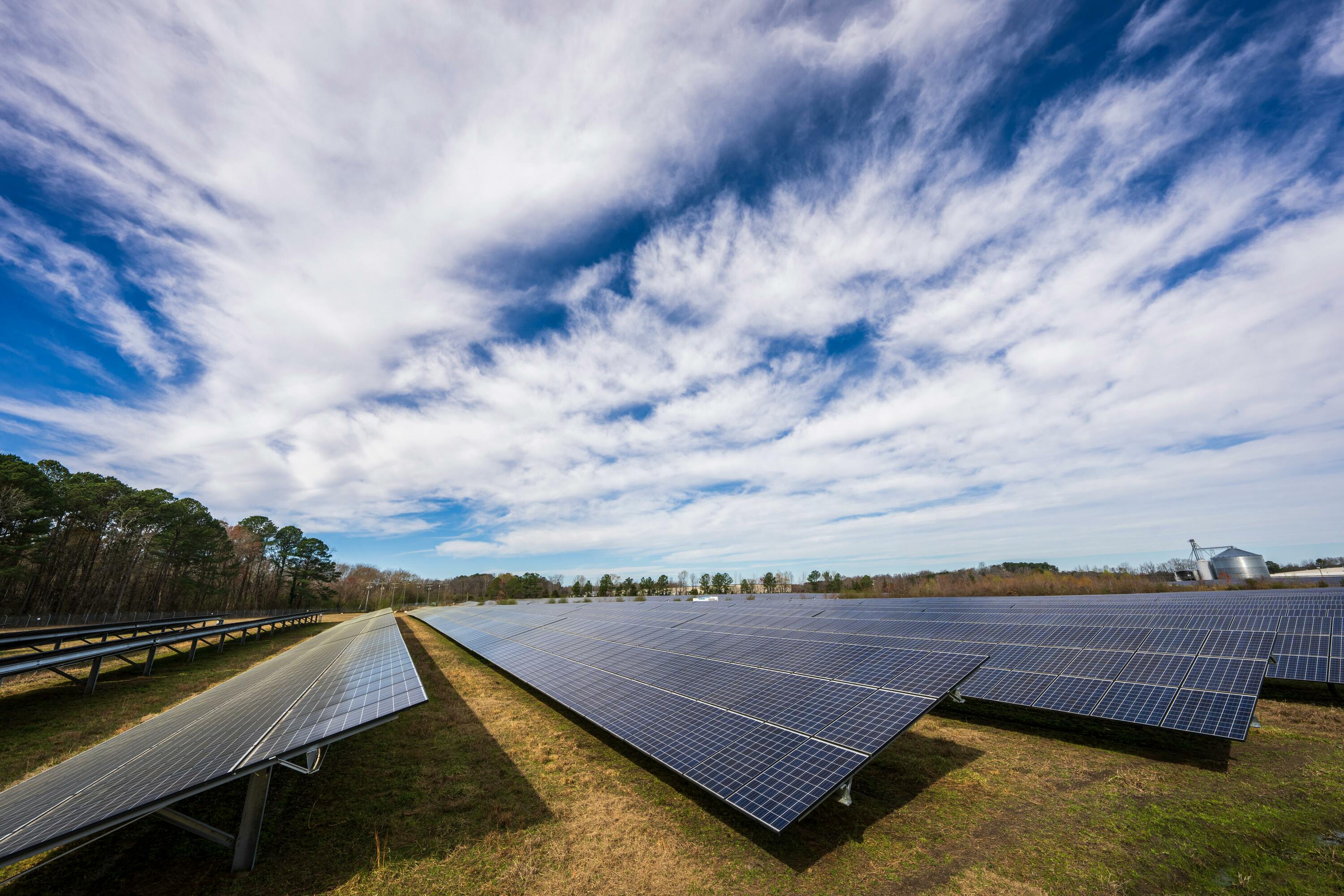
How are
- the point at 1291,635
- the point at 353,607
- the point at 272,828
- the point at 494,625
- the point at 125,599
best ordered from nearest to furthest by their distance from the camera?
the point at 272,828 → the point at 1291,635 → the point at 494,625 → the point at 125,599 → the point at 353,607

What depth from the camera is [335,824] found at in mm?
7863

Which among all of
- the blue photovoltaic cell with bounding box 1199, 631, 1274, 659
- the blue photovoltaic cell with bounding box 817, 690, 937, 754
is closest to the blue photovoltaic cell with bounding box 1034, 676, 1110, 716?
the blue photovoltaic cell with bounding box 1199, 631, 1274, 659

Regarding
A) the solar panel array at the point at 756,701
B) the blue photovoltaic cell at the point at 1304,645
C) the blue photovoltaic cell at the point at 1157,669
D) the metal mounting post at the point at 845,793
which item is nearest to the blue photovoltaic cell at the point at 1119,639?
the blue photovoltaic cell at the point at 1157,669

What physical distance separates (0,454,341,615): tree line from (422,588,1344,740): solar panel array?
183 feet

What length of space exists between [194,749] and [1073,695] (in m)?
17.2

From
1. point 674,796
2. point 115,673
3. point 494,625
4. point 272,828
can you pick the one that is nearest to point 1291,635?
point 674,796

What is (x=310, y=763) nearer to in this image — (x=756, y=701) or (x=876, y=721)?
(x=756, y=701)

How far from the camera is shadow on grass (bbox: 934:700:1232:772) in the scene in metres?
9.39

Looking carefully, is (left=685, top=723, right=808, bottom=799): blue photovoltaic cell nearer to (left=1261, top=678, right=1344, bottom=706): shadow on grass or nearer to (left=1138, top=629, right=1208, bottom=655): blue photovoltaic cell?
(left=1138, top=629, right=1208, bottom=655): blue photovoltaic cell

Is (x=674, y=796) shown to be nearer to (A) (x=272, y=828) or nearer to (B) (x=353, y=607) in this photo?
(A) (x=272, y=828)

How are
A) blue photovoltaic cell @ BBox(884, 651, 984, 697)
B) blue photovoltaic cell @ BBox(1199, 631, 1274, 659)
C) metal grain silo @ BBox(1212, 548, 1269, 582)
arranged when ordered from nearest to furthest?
blue photovoltaic cell @ BBox(884, 651, 984, 697), blue photovoltaic cell @ BBox(1199, 631, 1274, 659), metal grain silo @ BBox(1212, 548, 1269, 582)

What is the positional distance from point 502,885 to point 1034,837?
814 centimetres

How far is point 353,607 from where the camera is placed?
118 metres

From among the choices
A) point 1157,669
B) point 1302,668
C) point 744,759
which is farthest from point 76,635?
point 1302,668
